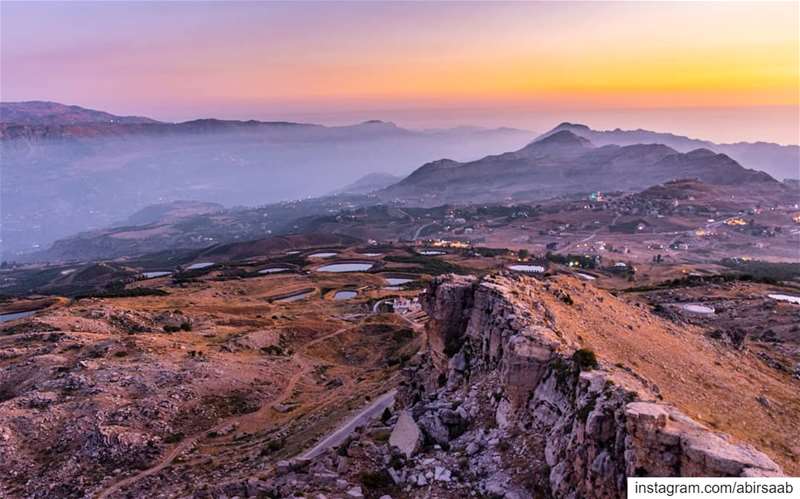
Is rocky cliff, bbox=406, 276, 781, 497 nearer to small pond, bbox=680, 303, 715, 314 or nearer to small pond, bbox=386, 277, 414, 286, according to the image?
small pond, bbox=680, 303, 715, 314

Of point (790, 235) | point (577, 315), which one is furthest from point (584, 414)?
point (790, 235)

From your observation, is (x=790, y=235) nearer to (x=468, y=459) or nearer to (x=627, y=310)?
(x=627, y=310)

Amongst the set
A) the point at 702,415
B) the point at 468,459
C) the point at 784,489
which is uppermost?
the point at 784,489

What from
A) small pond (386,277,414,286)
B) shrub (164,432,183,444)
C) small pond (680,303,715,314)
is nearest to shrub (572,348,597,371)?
shrub (164,432,183,444)

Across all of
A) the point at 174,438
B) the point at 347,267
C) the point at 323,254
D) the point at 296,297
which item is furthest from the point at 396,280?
the point at 174,438

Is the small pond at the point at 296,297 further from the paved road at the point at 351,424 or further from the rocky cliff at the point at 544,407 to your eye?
the rocky cliff at the point at 544,407

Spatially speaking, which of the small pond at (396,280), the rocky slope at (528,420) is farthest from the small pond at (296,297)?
the rocky slope at (528,420)
